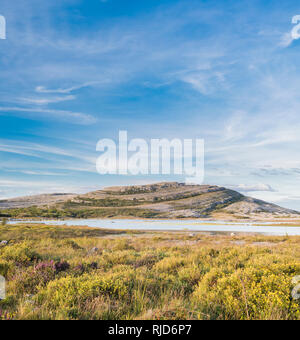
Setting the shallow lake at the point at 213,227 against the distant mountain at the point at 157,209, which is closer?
the shallow lake at the point at 213,227

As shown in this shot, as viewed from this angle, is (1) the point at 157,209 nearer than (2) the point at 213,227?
No

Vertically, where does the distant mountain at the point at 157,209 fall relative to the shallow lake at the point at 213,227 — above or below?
below

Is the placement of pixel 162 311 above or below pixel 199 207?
above

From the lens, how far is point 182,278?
7914 millimetres

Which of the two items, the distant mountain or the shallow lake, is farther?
the distant mountain

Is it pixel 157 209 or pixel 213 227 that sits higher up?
pixel 213 227

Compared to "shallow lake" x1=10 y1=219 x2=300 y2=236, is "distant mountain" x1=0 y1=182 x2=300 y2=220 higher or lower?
lower

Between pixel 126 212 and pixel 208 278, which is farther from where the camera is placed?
pixel 126 212
